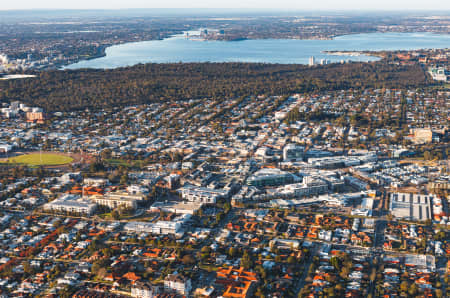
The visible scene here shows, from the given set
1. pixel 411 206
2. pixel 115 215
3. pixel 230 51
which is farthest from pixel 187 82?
pixel 230 51

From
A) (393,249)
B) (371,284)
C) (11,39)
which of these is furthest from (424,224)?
(11,39)

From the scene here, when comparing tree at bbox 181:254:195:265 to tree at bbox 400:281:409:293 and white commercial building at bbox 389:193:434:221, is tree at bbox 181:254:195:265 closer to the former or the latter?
tree at bbox 400:281:409:293

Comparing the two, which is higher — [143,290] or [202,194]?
[202,194]

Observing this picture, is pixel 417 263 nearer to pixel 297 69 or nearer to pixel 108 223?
pixel 108 223

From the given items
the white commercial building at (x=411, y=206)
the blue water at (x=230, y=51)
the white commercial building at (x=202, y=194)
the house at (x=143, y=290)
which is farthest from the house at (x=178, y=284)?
the blue water at (x=230, y=51)

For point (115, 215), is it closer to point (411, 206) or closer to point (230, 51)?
point (411, 206)

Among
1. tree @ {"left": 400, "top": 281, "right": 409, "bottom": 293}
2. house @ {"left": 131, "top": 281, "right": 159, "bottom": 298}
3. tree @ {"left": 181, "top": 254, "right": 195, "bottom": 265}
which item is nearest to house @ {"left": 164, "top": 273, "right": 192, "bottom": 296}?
house @ {"left": 131, "top": 281, "right": 159, "bottom": 298}
